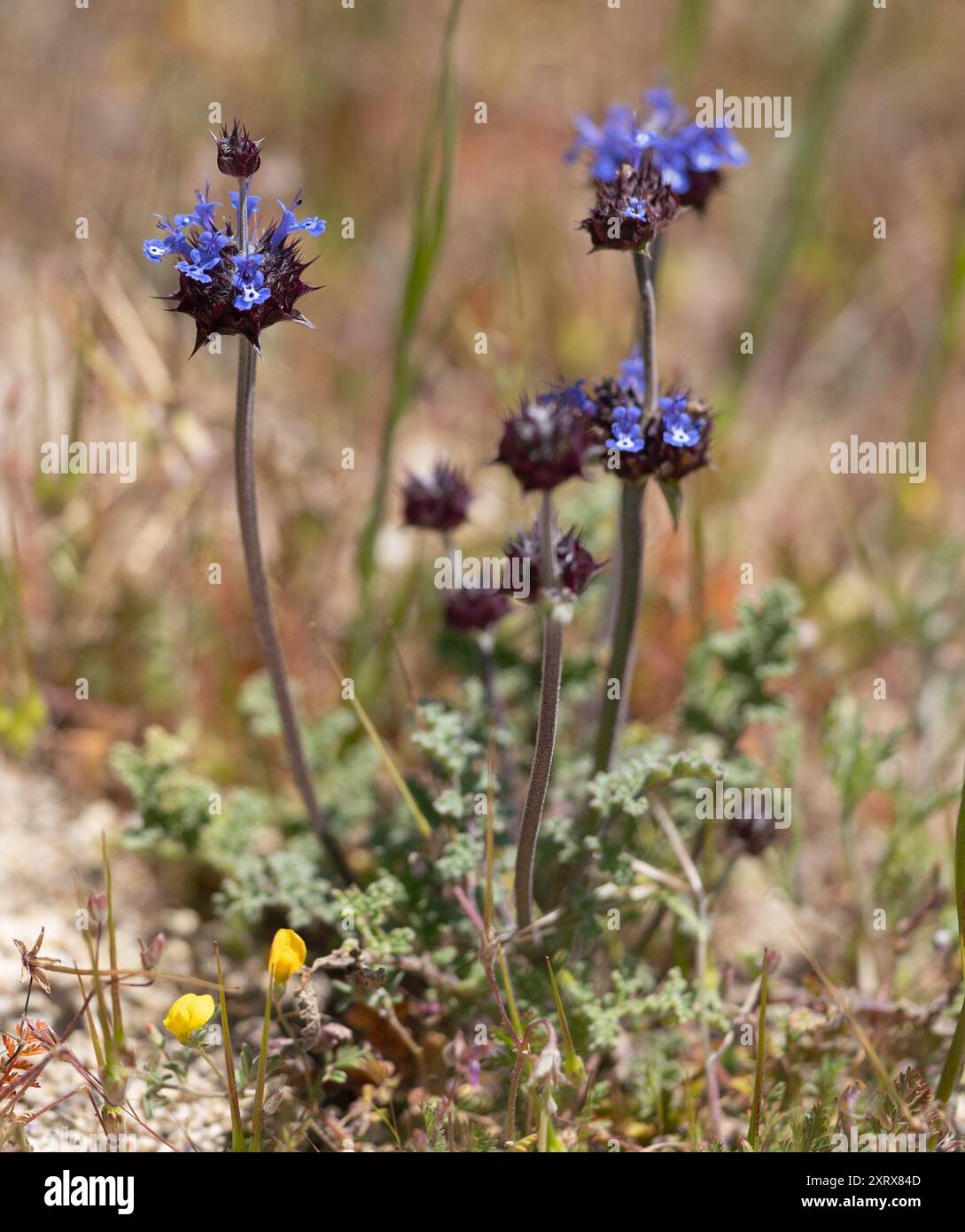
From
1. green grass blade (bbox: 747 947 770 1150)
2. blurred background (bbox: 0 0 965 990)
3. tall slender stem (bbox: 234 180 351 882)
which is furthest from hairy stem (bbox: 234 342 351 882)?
green grass blade (bbox: 747 947 770 1150)

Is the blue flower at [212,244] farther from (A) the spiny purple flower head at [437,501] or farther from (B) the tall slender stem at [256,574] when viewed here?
(A) the spiny purple flower head at [437,501]

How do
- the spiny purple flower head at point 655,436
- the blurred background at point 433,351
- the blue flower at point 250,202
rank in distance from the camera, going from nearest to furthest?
the blue flower at point 250,202
the spiny purple flower head at point 655,436
the blurred background at point 433,351

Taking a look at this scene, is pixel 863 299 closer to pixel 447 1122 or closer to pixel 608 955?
pixel 608 955

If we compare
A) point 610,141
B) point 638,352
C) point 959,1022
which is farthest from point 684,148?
point 959,1022

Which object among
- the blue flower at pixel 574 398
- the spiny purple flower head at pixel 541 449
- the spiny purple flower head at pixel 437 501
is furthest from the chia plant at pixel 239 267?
the spiny purple flower head at pixel 437 501

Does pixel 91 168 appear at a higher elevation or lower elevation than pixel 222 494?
higher

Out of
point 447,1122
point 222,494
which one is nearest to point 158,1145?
point 447,1122
